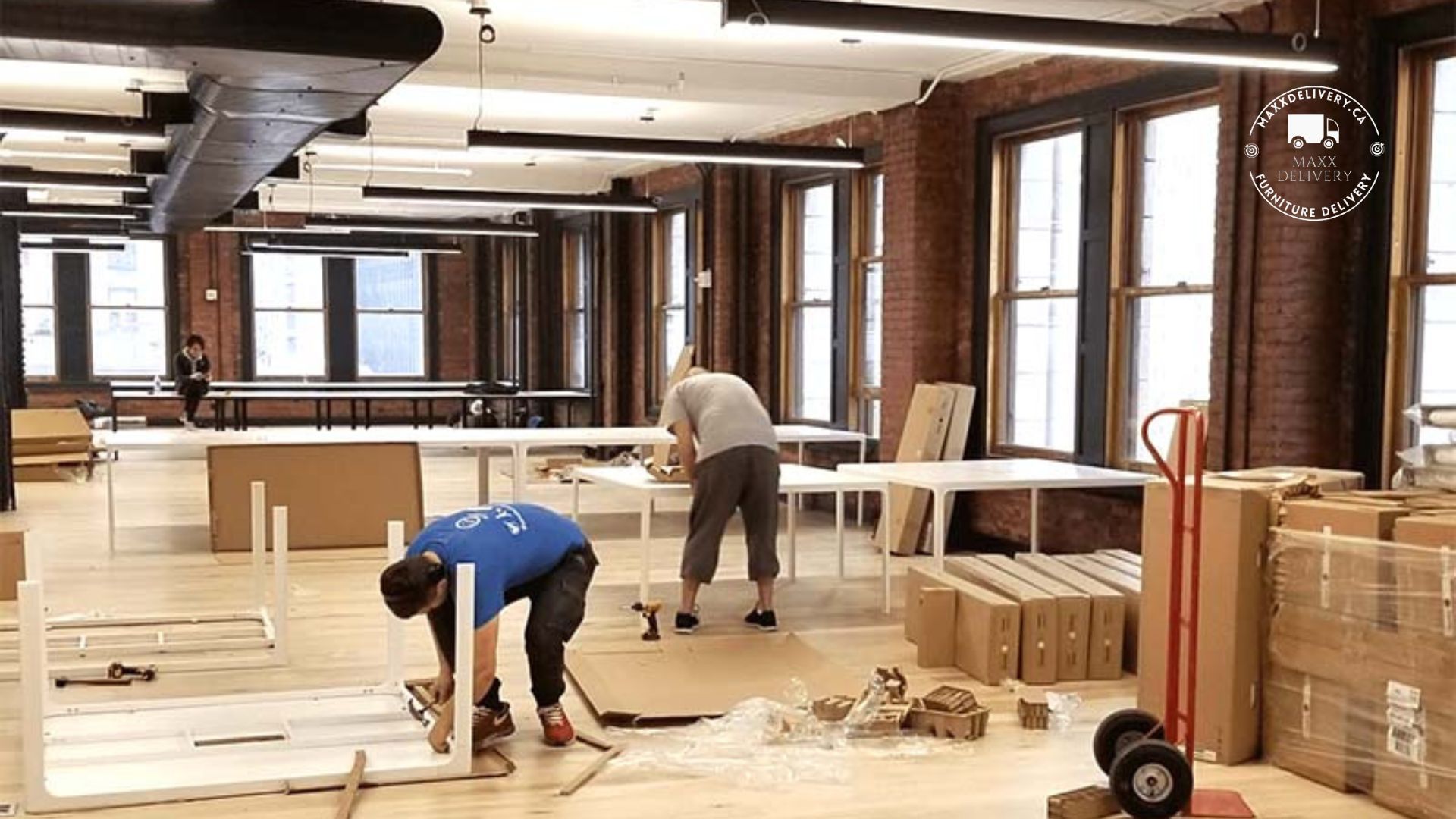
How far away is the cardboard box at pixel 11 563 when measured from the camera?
6504mm

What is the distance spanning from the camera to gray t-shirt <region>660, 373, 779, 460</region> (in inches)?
234

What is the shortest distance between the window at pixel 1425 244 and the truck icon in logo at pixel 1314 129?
0.26m

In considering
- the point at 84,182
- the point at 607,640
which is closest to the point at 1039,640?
the point at 607,640

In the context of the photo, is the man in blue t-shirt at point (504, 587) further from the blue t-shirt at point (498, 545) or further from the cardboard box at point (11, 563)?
the cardboard box at point (11, 563)

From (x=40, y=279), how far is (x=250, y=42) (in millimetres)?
14811

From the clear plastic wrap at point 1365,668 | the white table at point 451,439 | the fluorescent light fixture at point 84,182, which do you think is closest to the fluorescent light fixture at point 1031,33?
the clear plastic wrap at point 1365,668

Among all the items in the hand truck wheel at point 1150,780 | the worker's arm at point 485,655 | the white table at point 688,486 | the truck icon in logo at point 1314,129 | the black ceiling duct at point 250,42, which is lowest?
the hand truck wheel at point 1150,780

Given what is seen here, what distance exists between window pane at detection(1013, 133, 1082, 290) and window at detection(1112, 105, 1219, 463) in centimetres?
51

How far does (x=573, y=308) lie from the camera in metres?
Answer: 16.5

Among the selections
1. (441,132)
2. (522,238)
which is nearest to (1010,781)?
(441,132)

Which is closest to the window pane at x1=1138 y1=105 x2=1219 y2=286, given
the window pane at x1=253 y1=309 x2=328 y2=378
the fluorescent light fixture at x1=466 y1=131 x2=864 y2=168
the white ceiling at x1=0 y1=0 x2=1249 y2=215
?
the white ceiling at x1=0 y1=0 x2=1249 y2=215

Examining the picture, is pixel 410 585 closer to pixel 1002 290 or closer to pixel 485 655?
pixel 485 655

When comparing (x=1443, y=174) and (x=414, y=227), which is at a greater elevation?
(x=414, y=227)

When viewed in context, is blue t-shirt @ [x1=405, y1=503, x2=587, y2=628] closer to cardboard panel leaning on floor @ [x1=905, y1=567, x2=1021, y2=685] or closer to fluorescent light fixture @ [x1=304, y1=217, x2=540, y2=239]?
cardboard panel leaning on floor @ [x1=905, y1=567, x2=1021, y2=685]
